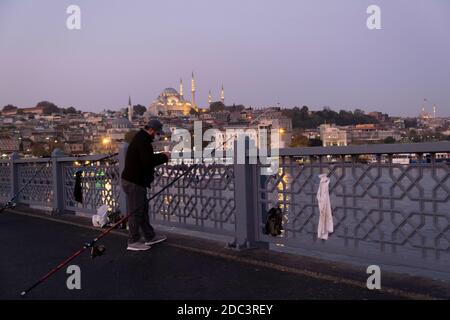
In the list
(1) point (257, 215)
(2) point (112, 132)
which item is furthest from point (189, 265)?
(2) point (112, 132)

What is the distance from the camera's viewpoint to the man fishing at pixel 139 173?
21.8 feet

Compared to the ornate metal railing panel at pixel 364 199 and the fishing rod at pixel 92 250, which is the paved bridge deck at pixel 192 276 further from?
the ornate metal railing panel at pixel 364 199

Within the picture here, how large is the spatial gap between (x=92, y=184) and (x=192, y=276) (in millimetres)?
4859

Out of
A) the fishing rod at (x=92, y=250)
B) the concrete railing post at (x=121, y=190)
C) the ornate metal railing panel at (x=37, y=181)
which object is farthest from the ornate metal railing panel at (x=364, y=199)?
the ornate metal railing panel at (x=37, y=181)

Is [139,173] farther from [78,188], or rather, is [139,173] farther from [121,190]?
[78,188]

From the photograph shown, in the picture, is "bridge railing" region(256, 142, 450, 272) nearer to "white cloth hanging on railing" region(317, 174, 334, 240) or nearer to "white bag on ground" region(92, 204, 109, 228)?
"white cloth hanging on railing" region(317, 174, 334, 240)

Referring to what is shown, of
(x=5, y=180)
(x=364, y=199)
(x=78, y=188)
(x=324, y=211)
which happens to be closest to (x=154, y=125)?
(x=324, y=211)

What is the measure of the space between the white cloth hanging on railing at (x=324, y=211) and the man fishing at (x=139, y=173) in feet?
6.85

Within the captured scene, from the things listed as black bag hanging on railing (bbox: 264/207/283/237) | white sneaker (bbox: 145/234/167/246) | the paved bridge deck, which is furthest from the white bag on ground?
black bag hanging on railing (bbox: 264/207/283/237)

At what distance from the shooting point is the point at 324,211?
18.0ft

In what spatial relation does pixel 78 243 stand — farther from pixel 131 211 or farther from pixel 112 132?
pixel 112 132

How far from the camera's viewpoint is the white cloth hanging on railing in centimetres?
543

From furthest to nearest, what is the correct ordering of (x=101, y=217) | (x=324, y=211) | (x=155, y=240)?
(x=101, y=217) → (x=155, y=240) → (x=324, y=211)

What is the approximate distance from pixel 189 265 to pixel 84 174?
4853 millimetres
